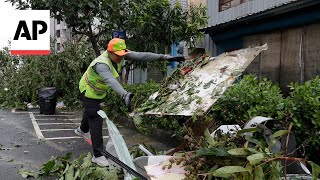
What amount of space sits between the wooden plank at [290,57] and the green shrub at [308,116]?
15.6ft

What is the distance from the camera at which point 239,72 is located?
10.3 ft

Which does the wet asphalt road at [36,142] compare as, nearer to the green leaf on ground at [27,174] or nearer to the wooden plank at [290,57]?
the green leaf on ground at [27,174]

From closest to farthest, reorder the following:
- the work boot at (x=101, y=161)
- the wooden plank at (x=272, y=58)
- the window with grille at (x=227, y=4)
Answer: the work boot at (x=101, y=161), the wooden plank at (x=272, y=58), the window with grille at (x=227, y=4)

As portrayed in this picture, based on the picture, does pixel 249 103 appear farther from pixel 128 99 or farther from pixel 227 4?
pixel 227 4

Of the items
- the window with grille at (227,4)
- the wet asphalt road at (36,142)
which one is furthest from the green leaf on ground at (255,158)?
the window with grille at (227,4)

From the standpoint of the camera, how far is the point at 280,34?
29.3 feet

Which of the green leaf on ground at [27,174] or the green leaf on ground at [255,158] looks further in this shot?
the green leaf on ground at [27,174]

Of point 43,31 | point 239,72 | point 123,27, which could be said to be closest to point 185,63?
point 239,72

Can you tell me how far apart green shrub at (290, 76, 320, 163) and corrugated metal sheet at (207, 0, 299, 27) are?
510 cm

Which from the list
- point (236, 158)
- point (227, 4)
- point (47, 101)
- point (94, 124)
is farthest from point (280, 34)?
point (47, 101)

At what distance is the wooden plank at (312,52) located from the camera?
25.8 ft

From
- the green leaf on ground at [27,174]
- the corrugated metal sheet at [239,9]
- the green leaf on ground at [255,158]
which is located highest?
the corrugated metal sheet at [239,9]

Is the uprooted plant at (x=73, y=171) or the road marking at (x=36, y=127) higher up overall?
the uprooted plant at (x=73, y=171)

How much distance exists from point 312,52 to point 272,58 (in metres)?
1.31
